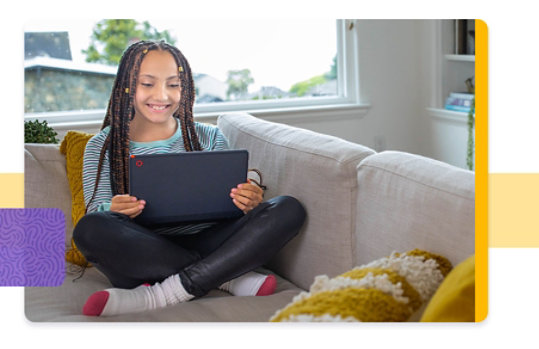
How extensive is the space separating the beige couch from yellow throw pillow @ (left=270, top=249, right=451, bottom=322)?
0.18 feet

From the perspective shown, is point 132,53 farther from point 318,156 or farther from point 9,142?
point 318,156

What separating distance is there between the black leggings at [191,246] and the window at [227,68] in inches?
12.1

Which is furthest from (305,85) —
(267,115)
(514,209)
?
(514,209)

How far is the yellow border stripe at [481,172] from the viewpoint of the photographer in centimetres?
160

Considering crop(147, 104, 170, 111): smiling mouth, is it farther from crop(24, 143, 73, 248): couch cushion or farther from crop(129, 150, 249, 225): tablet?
crop(24, 143, 73, 248): couch cushion

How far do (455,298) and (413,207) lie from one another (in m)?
0.24

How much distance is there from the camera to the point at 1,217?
1763 millimetres

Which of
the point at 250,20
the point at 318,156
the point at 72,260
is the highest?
the point at 250,20

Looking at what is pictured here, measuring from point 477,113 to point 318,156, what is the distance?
379 millimetres

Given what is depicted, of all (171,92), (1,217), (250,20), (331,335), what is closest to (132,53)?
(171,92)

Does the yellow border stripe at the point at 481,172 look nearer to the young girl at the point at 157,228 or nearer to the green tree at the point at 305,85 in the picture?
the young girl at the point at 157,228

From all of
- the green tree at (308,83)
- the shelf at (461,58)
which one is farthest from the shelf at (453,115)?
the green tree at (308,83)

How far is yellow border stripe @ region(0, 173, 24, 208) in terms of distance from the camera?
5.78 feet

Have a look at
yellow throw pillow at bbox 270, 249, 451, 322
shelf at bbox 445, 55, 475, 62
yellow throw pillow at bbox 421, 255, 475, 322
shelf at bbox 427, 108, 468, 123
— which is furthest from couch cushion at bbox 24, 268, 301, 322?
shelf at bbox 445, 55, 475, 62
